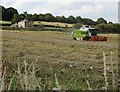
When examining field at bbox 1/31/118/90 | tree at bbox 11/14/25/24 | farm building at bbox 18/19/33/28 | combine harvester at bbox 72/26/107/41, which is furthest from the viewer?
tree at bbox 11/14/25/24

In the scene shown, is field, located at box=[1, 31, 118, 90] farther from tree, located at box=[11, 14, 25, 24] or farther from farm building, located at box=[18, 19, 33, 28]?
tree, located at box=[11, 14, 25, 24]

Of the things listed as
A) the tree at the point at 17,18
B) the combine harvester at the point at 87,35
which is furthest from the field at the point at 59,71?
the tree at the point at 17,18

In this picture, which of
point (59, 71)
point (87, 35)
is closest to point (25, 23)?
point (87, 35)

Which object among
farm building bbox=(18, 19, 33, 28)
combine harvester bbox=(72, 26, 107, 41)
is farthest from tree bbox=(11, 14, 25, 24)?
combine harvester bbox=(72, 26, 107, 41)

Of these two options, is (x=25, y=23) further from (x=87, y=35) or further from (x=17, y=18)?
(x=87, y=35)

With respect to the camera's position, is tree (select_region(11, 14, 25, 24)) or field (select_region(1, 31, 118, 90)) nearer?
field (select_region(1, 31, 118, 90))

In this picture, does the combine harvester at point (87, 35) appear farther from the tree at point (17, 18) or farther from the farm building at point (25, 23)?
the tree at point (17, 18)

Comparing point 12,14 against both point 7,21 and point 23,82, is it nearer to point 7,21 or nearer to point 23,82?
point 7,21

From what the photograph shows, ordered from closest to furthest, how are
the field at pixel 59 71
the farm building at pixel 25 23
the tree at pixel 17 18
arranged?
the field at pixel 59 71 < the farm building at pixel 25 23 < the tree at pixel 17 18

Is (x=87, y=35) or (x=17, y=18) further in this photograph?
(x=17, y=18)

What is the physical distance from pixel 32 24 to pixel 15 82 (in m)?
89.7

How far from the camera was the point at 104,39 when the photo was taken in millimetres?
33562

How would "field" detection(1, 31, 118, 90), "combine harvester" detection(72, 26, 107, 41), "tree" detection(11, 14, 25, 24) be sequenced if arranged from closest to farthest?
"field" detection(1, 31, 118, 90), "combine harvester" detection(72, 26, 107, 41), "tree" detection(11, 14, 25, 24)

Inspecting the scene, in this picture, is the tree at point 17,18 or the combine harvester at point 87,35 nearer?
the combine harvester at point 87,35
